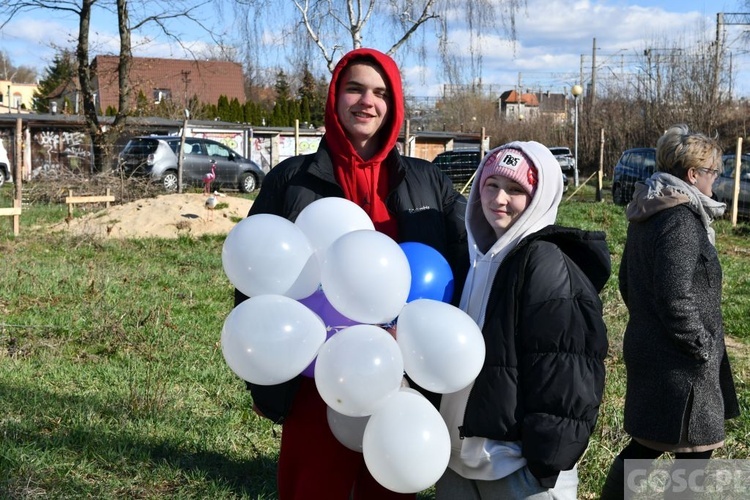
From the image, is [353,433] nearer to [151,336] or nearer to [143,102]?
[151,336]

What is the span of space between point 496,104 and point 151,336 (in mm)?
66313

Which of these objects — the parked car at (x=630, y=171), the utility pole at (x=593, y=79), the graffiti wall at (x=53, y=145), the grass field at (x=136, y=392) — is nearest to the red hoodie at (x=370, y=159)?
the grass field at (x=136, y=392)

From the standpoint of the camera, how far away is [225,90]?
2115 inches

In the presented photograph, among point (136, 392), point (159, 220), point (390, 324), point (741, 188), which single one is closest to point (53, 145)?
point (159, 220)

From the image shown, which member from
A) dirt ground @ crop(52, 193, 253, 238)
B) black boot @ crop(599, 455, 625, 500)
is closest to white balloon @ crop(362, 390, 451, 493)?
black boot @ crop(599, 455, 625, 500)

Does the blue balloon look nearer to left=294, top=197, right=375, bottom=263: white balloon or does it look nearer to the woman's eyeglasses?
left=294, top=197, right=375, bottom=263: white balloon

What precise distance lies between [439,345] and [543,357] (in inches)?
11.6

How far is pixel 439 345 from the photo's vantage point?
6.89ft

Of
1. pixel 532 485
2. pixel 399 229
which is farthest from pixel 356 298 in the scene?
pixel 532 485

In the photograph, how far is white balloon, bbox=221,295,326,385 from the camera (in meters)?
2.18

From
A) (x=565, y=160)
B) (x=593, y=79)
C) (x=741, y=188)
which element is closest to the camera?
(x=741, y=188)

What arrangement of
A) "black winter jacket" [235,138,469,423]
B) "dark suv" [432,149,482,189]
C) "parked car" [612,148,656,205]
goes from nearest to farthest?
1. "black winter jacket" [235,138,469,423]
2. "parked car" [612,148,656,205]
3. "dark suv" [432,149,482,189]

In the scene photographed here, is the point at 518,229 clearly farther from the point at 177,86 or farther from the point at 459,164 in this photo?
the point at 177,86

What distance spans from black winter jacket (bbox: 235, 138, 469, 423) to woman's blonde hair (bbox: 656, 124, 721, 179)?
1162 millimetres
